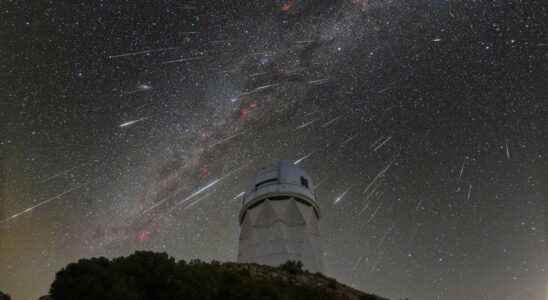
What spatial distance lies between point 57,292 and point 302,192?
1713cm

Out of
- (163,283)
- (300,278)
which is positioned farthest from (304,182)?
(163,283)

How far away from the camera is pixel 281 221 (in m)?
24.9

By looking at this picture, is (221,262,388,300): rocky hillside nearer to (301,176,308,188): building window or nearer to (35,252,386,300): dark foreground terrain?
(35,252,386,300): dark foreground terrain

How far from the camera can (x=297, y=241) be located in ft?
80.1

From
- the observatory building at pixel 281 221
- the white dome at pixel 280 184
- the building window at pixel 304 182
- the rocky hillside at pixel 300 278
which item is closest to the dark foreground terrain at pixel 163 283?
the rocky hillside at pixel 300 278

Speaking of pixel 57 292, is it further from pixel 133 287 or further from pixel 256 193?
pixel 256 193

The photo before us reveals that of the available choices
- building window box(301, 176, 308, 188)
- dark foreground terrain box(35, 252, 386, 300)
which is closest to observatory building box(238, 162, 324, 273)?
building window box(301, 176, 308, 188)

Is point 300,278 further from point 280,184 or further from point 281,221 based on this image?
point 280,184

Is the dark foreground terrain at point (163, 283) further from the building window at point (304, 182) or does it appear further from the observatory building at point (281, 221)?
the building window at point (304, 182)

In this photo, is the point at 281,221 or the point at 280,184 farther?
the point at 280,184

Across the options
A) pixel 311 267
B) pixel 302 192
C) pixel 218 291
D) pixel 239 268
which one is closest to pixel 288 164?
pixel 302 192

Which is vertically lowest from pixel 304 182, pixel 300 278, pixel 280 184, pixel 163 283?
pixel 163 283

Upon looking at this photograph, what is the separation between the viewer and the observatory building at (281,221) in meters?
24.1

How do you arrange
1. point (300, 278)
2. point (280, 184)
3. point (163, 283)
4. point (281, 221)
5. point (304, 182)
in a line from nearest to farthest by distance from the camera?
point (163, 283)
point (300, 278)
point (281, 221)
point (280, 184)
point (304, 182)
